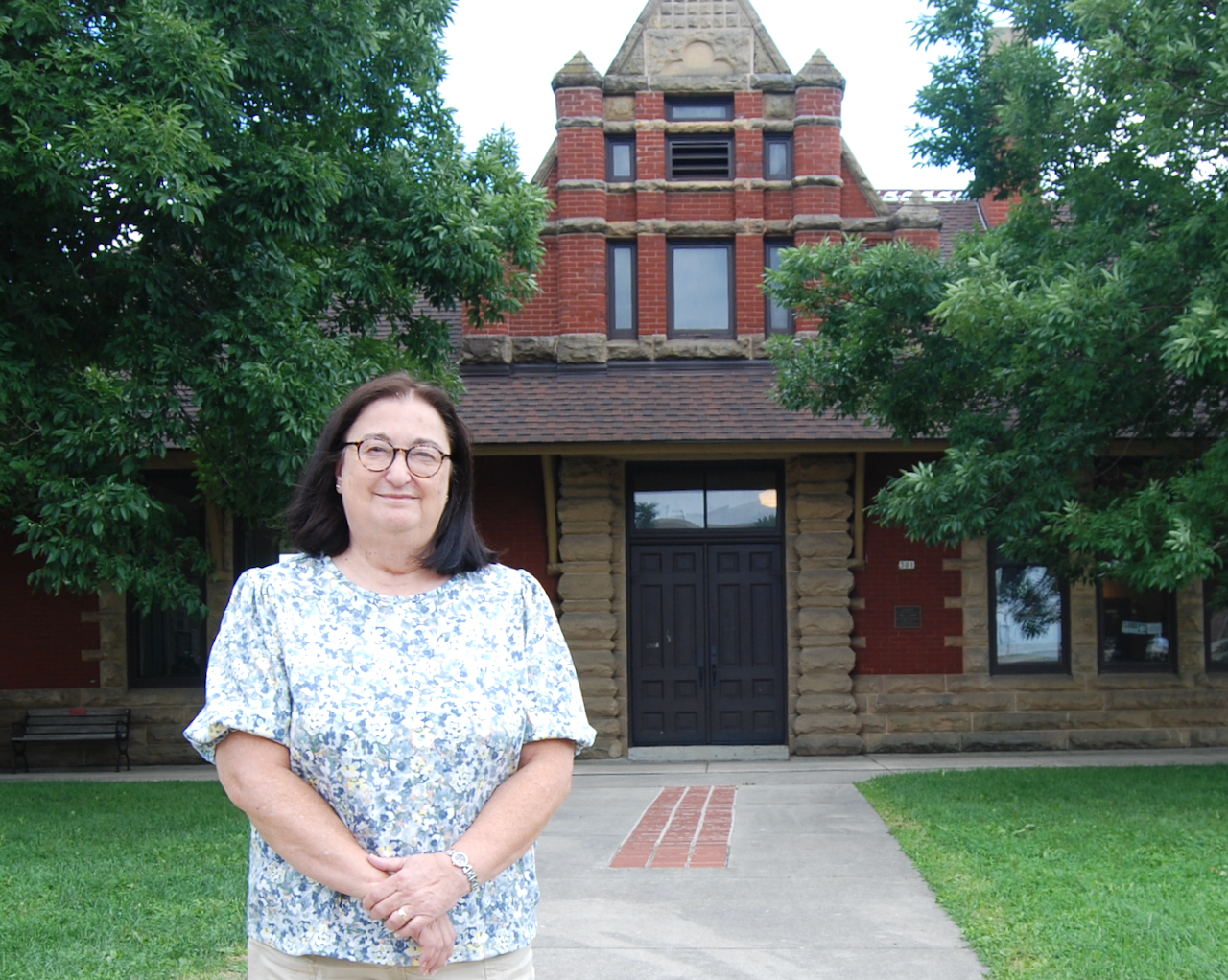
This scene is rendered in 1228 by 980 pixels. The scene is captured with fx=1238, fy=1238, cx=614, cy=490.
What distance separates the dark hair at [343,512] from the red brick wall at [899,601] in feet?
35.4

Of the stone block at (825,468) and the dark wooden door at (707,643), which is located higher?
the stone block at (825,468)

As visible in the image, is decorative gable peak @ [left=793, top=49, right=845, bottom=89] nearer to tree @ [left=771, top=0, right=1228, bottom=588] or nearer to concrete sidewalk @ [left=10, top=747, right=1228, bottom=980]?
tree @ [left=771, top=0, right=1228, bottom=588]

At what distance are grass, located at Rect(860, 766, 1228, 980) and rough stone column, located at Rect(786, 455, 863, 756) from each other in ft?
6.55

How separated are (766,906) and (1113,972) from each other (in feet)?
6.44

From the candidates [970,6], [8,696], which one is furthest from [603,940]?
[8,696]

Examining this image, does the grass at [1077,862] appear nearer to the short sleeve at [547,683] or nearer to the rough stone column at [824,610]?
the rough stone column at [824,610]

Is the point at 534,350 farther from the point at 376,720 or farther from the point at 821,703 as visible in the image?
the point at 376,720

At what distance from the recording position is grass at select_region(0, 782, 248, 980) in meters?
5.27

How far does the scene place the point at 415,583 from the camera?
2.64 metres

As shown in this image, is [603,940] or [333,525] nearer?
[333,525]

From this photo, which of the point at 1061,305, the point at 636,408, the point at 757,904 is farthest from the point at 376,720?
the point at 636,408

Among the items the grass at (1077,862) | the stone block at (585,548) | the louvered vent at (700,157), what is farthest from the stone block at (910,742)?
the louvered vent at (700,157)

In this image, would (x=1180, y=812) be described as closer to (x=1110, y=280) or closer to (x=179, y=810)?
(x=1110, y=280)

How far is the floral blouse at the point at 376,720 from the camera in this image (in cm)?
241
